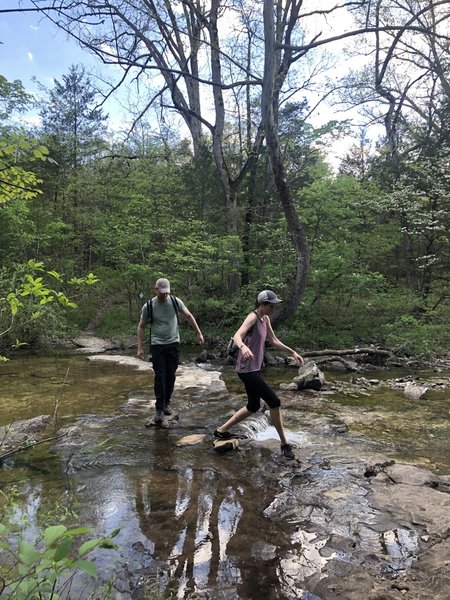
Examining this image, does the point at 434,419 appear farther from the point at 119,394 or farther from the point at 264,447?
the point at 119,394

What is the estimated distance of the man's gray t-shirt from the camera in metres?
6.68

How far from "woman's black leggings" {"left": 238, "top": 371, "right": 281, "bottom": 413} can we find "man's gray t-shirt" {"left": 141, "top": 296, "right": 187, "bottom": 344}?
1.63 metres

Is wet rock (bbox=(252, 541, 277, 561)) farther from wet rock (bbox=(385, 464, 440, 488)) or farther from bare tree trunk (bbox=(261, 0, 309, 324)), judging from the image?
bare tree trunk (bbox=(261, 0, 309, 324))

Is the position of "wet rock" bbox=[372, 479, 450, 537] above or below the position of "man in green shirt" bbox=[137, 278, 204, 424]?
below

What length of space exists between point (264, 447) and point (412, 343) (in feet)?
29.0

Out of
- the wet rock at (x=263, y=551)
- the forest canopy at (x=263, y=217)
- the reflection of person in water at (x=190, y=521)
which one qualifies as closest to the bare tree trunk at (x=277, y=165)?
the forest canopy at (x=263, y=217)

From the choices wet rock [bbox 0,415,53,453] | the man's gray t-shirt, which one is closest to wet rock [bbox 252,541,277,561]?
wet rock [bbox 0,415,53,453]

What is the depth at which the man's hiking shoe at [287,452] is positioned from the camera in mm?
5316

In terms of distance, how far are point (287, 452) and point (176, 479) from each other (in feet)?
4.53

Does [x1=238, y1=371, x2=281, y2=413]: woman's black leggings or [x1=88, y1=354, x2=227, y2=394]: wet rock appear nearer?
[x1=238, y1=371, x2=281, y2=413]: woman's black leggings

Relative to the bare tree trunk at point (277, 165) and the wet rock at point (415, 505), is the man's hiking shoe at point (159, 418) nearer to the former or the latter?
the wet rock at point (415, 505)

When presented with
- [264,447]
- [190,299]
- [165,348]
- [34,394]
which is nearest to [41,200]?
[190,299]

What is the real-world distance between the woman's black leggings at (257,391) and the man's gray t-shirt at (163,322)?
64.4 inches

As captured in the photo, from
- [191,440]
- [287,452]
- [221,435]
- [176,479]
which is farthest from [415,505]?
[191,440]
